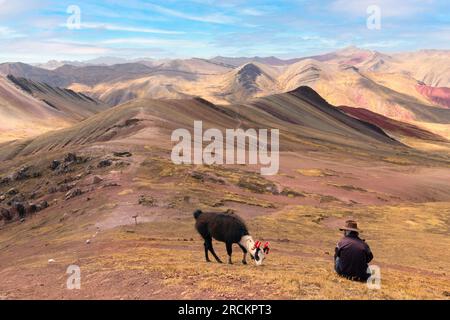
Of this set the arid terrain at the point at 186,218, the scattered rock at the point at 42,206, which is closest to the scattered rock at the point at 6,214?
the arid terrain at the point at 186,218

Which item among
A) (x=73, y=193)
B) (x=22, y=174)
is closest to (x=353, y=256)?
(x=73, y=193)

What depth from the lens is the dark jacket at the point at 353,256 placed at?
1828 cm

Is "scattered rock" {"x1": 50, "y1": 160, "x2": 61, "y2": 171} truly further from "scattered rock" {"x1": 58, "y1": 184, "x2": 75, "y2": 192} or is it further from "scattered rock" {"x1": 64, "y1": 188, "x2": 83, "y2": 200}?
"scattered rock" {"x1": 64, "y1": 188, "x2": 83, "y2": 200}

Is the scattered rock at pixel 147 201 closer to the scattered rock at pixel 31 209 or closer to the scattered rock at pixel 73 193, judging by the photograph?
the scattered rock at pixel 73 193

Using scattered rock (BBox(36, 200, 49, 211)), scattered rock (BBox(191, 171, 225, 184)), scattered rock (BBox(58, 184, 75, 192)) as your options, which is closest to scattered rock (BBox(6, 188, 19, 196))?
scattered rock (BBox(58, 184, 75, 192))

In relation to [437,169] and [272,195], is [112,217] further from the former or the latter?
[437,169]

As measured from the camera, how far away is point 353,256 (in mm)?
18594

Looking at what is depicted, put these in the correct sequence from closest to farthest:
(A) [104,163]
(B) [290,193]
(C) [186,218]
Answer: (C) [186,218], (A) [104,163], (B) [290,193]

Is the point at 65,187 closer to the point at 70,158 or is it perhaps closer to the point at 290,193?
the point at 70,158

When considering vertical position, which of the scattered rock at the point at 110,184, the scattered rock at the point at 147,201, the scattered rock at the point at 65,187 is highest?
the scattered rock at the point at 110,184

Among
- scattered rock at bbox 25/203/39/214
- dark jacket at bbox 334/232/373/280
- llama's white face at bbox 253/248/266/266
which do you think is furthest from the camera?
scattered rock at bbox 25/203/39/214

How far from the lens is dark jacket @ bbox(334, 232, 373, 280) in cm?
1828

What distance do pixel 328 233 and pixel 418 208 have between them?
2909cm
